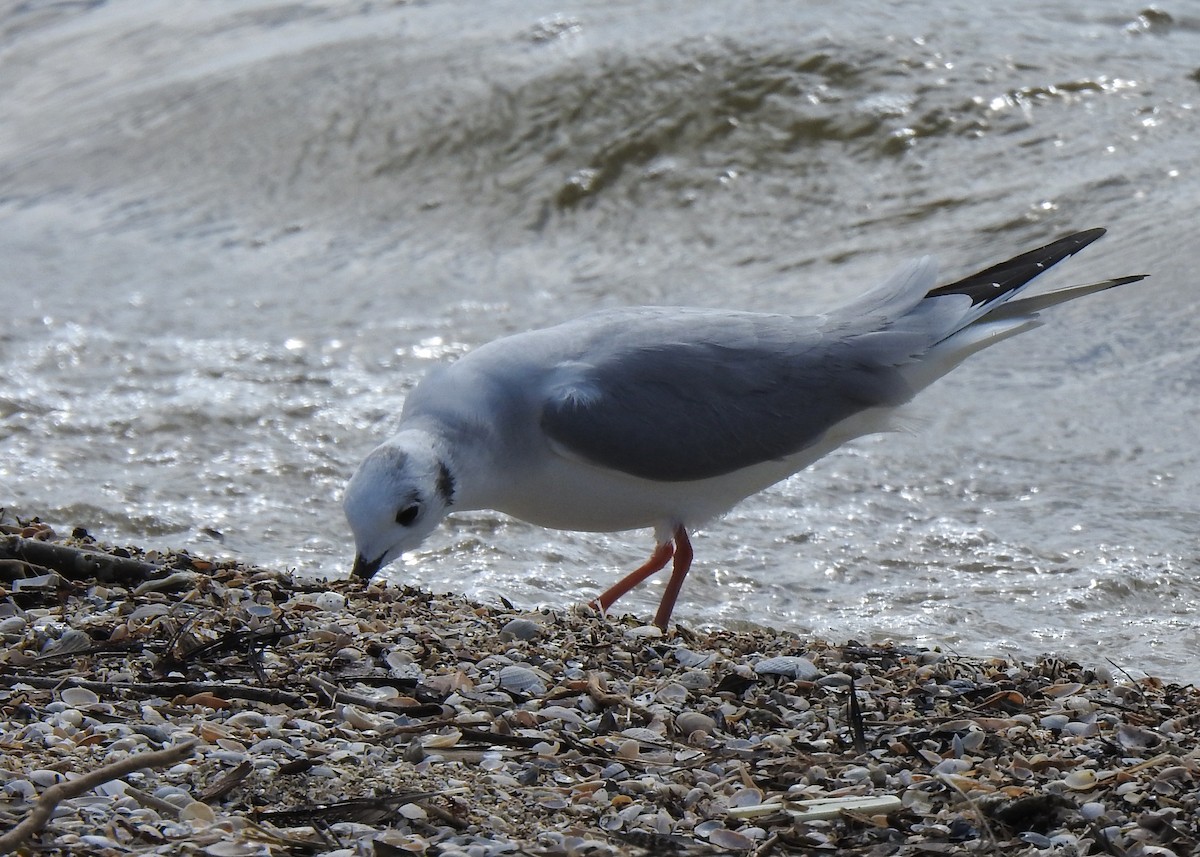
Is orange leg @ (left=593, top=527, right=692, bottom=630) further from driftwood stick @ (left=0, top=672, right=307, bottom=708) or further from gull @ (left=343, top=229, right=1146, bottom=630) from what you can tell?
driftwood stick @ (left=0, top=672, right=307, bottom=708)

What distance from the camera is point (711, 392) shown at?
516cm

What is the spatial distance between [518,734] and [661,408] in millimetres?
1868

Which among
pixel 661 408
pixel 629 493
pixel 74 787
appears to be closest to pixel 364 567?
pixel 629 493

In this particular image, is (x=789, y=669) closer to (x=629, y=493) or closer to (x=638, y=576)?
(x=629, y=493)

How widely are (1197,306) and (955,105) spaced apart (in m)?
3.22

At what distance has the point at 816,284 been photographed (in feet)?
32.4

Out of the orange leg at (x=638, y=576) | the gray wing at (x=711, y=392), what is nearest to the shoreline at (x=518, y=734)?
the gray wing at (x=711, y=392)

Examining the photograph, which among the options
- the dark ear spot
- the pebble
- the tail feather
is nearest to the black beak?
the dark ear spot

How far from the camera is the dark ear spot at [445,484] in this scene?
459 cm

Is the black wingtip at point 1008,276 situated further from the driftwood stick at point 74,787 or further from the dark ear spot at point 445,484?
the driftwood stick at point 74,787

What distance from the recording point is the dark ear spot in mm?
4586

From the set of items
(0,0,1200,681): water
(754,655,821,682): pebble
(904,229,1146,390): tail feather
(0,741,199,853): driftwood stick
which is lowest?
(0,0,1200,681): water

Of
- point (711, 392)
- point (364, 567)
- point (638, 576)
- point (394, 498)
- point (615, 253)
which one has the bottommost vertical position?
point (615, 253)

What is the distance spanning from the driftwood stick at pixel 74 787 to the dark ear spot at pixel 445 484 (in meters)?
1.70
